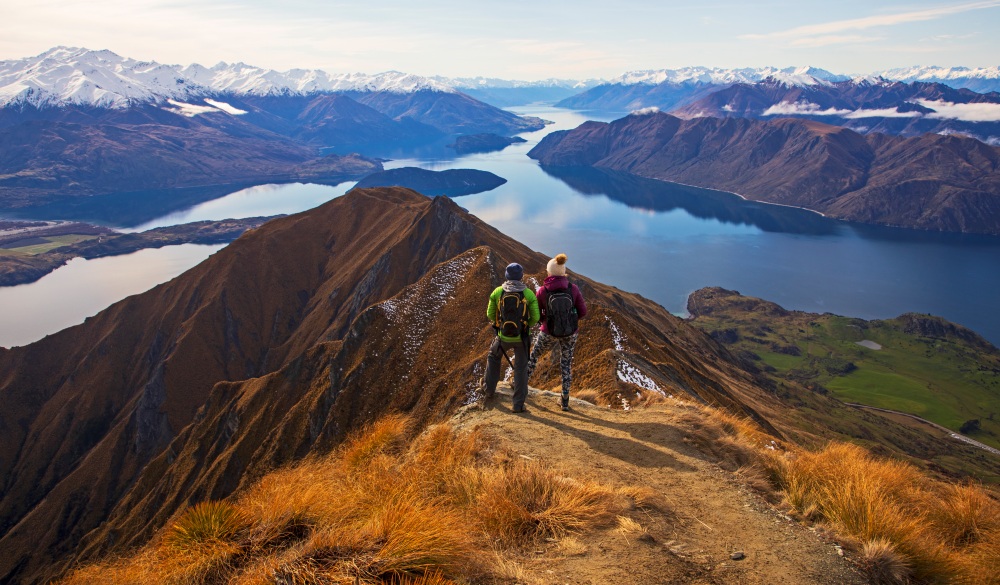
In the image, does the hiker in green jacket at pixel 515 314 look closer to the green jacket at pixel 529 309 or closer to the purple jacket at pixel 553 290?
the green jacket at pixel 529 309

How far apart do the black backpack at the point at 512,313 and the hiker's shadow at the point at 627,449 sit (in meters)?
2.30

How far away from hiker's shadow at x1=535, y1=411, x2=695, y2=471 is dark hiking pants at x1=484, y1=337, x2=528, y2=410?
90 cm

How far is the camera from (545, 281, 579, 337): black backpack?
12.6 m

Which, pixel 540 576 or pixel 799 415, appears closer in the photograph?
pixel 540 576

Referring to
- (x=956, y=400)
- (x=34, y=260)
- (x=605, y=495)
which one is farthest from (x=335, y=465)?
(x=34, y=260)

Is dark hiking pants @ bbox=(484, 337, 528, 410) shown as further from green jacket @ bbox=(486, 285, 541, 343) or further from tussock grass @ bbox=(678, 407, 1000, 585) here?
tussock grass @ bbox=(678, 407, 1000, 585)

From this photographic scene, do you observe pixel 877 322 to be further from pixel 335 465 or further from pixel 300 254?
pixel 335 465

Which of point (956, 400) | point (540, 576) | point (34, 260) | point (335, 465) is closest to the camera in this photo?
point (540, 576)

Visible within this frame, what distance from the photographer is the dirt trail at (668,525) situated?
22.1 ft

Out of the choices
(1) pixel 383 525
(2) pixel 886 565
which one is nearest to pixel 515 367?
(1) pixel 383 525

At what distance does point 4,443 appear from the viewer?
70.9 m

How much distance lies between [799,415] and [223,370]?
77.2m

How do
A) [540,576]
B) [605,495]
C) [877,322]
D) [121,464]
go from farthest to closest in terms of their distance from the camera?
[877,322]
[121,464]
[605,495]
[540,576]

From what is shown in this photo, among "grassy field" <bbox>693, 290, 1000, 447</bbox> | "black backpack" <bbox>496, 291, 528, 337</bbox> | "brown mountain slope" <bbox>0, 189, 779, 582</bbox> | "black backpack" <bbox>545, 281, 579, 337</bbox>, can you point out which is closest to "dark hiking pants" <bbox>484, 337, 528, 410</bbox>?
"black backpack" <bbox>496, 291, 528, 337</bbox>
